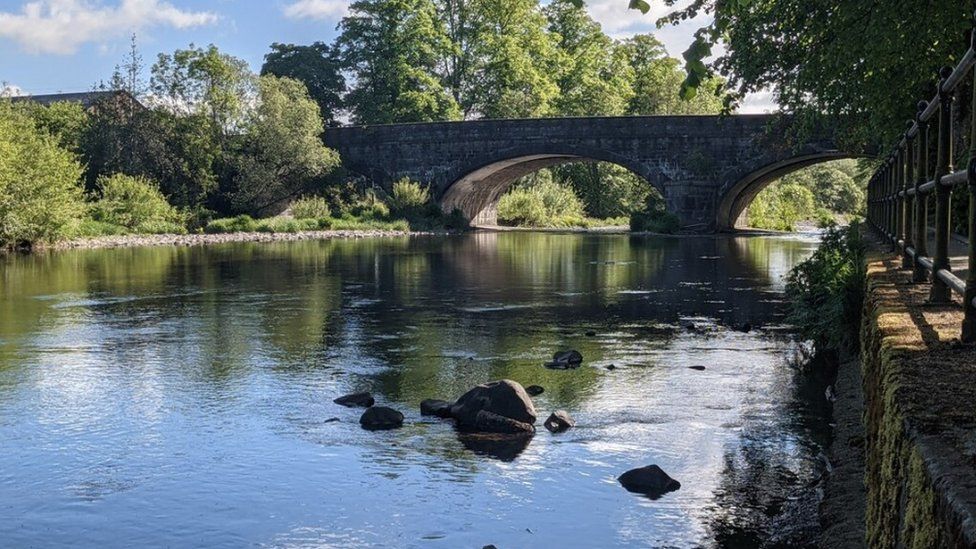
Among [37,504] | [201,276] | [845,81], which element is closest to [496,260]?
[201,276]

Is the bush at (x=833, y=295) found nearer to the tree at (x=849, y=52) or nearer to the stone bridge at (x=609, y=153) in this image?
the tree at (x=849, y=52)

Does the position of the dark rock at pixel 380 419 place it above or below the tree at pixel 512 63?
below

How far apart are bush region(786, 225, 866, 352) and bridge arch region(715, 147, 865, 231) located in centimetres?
2564

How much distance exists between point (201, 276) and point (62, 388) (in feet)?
39.1

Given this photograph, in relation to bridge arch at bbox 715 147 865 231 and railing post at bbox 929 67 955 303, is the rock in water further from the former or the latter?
bridge arch at bbox 715 147 865 231

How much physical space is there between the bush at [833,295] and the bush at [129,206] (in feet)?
99.1

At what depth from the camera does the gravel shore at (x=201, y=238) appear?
32344 millimetres

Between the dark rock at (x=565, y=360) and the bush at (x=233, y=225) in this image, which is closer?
the dark rock at (x=565, y=360)

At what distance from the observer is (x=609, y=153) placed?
4266 cm

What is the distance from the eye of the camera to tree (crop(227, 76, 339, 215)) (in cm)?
4400

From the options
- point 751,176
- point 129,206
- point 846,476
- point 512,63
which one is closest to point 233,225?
point 129,206

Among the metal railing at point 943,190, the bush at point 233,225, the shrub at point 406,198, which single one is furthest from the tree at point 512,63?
the metal railing at point 943,190

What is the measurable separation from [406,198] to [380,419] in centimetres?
3864

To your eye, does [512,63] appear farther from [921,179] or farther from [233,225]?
[921,179]
